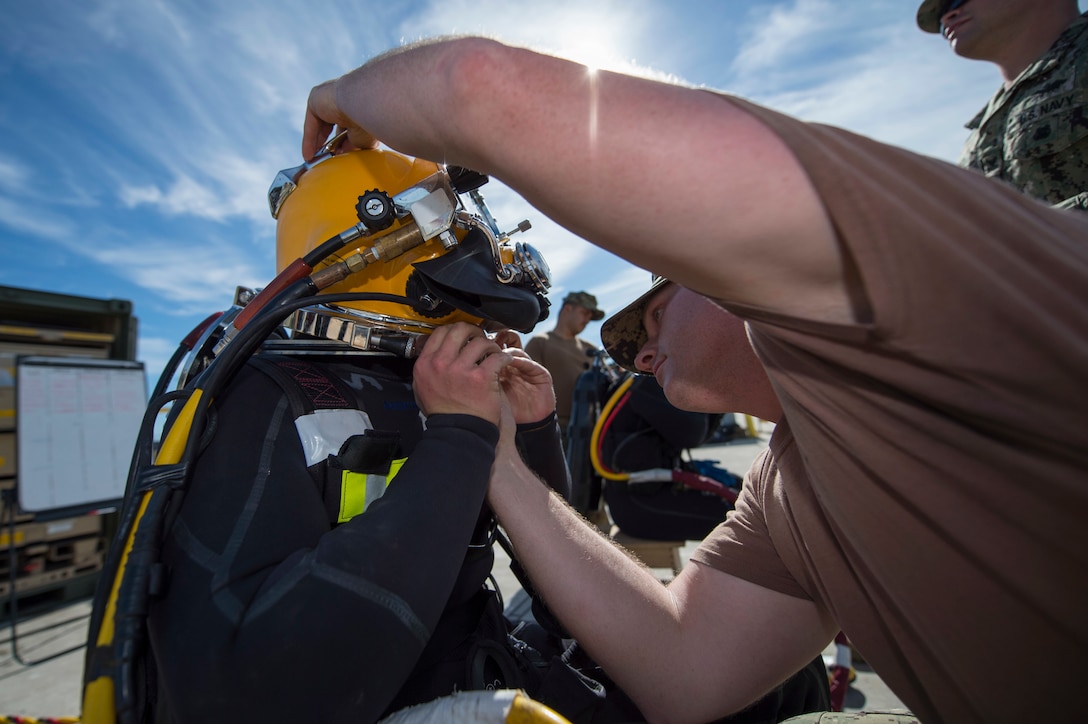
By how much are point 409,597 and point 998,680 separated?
90 cm

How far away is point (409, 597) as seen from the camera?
2.85ft

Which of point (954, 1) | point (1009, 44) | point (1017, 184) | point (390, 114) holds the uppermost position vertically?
point (954, 1)

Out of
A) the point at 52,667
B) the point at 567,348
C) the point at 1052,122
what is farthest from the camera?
the point at 567,348

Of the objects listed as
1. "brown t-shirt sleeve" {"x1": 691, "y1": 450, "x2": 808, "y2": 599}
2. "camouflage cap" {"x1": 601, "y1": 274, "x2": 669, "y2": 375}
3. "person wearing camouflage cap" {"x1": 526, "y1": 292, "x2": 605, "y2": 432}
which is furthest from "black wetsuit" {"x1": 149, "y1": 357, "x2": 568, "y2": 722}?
"person wearing camouflage cap" {"x1": 526, "y1": 292, "x2": 605, "y2": 432}

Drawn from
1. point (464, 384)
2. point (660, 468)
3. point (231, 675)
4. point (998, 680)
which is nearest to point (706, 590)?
point (998, 680)

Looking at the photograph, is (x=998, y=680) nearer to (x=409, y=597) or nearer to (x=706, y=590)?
(x=706, y=590)

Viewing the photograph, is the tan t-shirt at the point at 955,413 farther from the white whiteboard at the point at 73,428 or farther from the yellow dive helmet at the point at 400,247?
the white whiteboard at the point at 73,428

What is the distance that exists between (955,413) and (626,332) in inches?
57.5

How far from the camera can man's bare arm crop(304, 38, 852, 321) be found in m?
0.54

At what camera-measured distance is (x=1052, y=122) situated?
2031mm

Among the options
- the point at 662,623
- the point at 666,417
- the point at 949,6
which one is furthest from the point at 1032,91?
the point at 662,623

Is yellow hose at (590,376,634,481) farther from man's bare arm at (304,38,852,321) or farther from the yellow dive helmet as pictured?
man's bare arm at (304,38,852,321)

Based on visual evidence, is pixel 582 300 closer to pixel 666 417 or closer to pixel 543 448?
pixel 666 417

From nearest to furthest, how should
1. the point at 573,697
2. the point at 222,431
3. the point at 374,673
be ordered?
the point at 374,673 → the point at 222,431 → the point at 573,697
